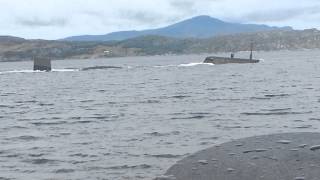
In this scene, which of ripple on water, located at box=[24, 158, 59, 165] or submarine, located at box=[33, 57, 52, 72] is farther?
submarine, located at box=[33, 57, 52, 72]

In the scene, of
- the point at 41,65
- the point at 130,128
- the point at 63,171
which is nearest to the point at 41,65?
the point at 41,65

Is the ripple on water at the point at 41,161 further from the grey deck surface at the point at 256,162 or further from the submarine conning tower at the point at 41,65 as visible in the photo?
the submarine conning tower at the point at 41,65

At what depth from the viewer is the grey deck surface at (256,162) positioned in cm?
1588

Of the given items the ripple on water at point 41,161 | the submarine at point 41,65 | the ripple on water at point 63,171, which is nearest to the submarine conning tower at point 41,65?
the submarine at point 41,65

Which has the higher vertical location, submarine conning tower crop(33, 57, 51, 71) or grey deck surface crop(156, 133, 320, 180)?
grey deck surface crop(156, 133, 320, 180)

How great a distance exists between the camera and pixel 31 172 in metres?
21.9

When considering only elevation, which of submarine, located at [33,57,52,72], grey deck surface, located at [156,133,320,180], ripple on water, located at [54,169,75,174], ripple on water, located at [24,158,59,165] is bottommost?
submarine, located at [33,57,52,72]

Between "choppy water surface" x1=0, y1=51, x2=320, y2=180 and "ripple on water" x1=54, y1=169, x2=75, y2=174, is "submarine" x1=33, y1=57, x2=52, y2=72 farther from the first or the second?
"ripple on water" x1=54, y1=169, x2=75, y2=174

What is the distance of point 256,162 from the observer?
16.9 meters

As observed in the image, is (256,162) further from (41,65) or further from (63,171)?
(41,65)

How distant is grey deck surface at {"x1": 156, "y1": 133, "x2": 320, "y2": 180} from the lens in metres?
15.9

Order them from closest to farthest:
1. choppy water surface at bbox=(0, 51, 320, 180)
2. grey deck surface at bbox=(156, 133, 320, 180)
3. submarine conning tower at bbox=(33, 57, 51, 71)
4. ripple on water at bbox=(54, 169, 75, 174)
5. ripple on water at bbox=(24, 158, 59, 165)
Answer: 1. grey deck surface at bbox=(156, 133, 320, 180)
2. ripple on water at bbox=(54, 169, 75, 174)
3. choppy water surface at bbox=(0, 51, 320, 180)
4. ripple on water at bbox=(24, 158, 59, 165)
5. submarine conning tower at bbox=(33, 57, 51, 71)

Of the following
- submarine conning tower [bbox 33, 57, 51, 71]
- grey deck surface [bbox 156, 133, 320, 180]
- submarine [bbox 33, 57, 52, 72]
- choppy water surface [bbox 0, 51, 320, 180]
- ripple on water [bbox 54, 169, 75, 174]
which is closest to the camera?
grey deck surface [bbox 156, 133, 320, 180]

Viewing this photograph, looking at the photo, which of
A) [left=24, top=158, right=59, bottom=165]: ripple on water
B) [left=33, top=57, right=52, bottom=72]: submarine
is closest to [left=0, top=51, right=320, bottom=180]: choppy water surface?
[left=24, top=158, right=59, bottom=165]: ripple on water
